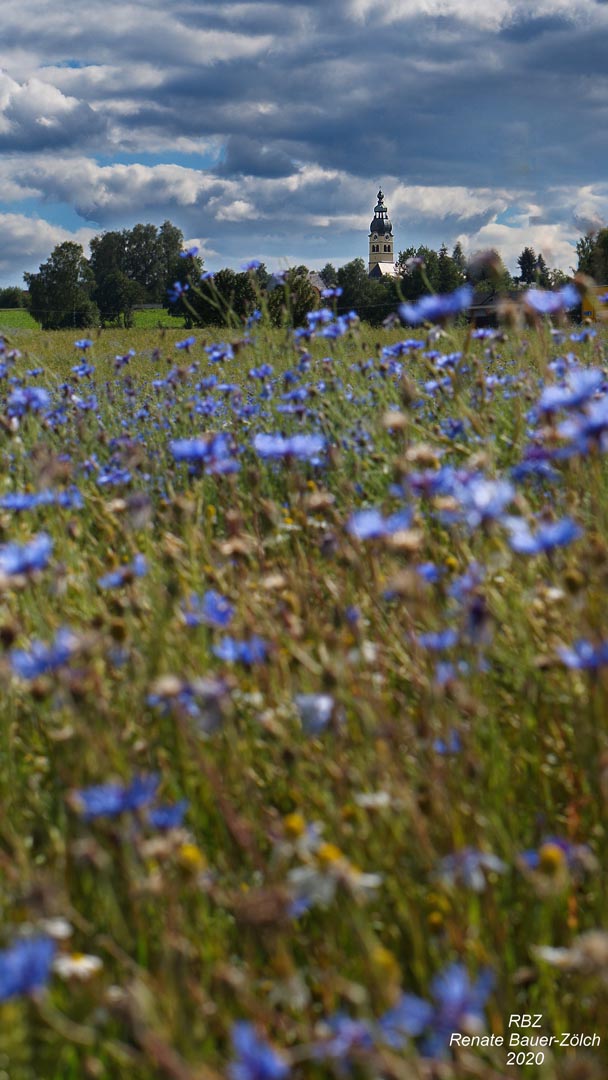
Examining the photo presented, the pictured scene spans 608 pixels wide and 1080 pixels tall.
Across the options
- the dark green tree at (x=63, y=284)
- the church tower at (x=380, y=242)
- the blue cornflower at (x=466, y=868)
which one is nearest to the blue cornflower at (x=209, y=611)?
the blue cornflower at (x=466, y=868)

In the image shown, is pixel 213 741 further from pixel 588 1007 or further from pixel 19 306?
pixel 19 306

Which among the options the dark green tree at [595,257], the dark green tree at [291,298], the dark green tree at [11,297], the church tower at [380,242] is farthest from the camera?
the church tower at [380,242]

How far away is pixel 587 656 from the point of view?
1243 millimetres

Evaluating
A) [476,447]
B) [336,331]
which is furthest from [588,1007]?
[336,331]

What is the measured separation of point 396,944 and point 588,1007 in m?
0.28

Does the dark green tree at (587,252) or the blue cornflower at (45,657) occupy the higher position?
the dark green tree at (587,252)

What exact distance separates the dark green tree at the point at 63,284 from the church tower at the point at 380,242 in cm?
5159

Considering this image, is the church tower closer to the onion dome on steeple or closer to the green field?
the onion dome on steeple

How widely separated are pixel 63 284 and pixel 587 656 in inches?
2774

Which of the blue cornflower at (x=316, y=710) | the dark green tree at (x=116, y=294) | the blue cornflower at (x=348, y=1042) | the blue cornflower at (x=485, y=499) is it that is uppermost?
the dark green tree at (x=116, y=294)

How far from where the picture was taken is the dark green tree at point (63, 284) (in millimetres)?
65312

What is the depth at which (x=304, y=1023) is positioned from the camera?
119cm

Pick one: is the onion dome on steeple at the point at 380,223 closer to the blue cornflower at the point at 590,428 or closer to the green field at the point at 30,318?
the green field at the point at 30,318

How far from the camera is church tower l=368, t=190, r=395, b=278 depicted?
11744 centimetres
